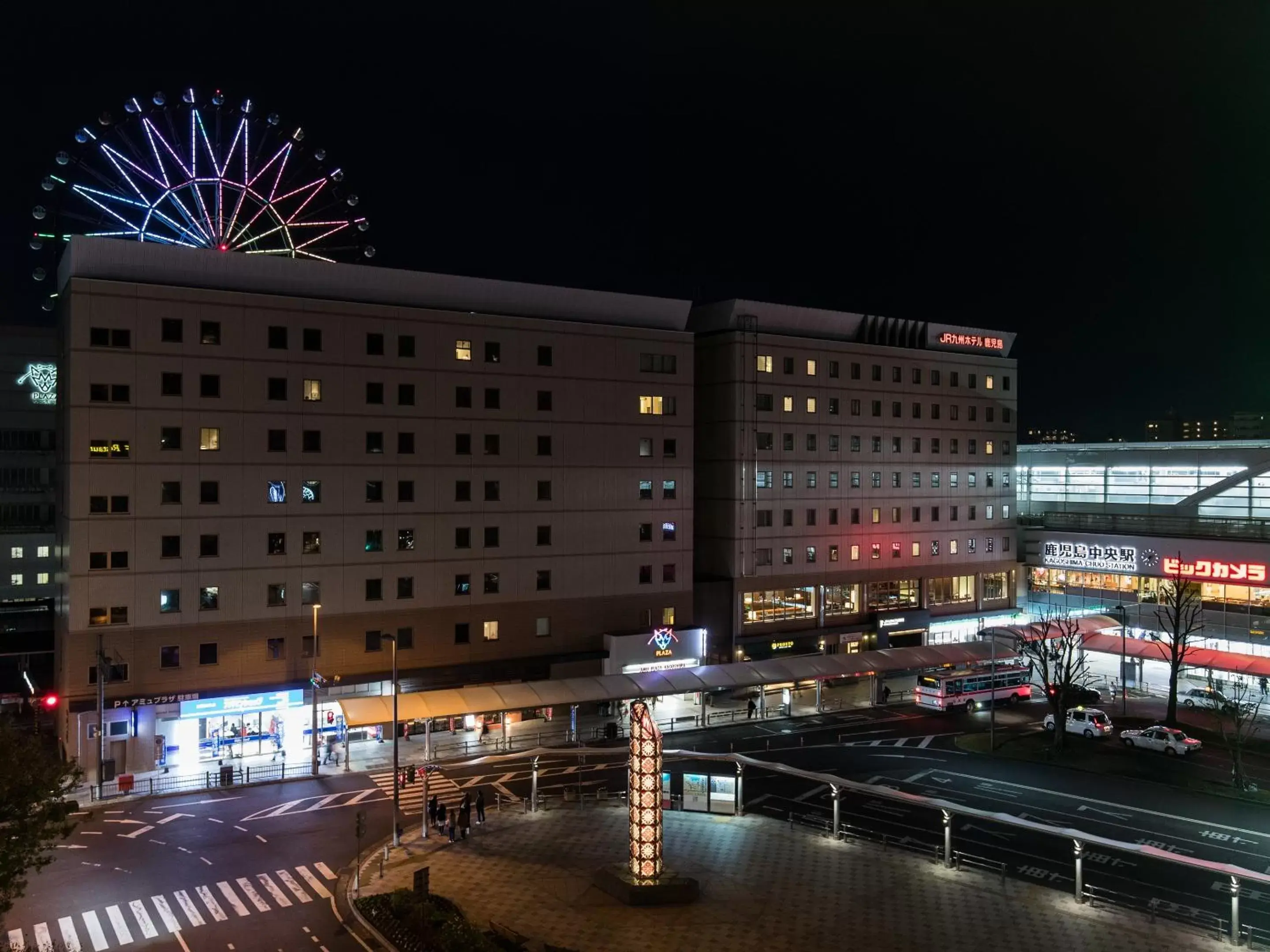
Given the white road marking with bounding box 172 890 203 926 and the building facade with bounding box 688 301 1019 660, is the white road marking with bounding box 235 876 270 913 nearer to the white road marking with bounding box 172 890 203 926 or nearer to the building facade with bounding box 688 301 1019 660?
the white road marking with bounding box 172 890 203 926

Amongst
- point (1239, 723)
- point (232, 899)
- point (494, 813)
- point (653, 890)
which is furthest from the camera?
point (1239, 723)

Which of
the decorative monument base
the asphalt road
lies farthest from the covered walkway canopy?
the decorative monument base

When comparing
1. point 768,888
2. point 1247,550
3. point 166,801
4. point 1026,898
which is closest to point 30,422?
point 166,801

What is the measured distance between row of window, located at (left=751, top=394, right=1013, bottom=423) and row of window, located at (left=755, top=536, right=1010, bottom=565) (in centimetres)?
873

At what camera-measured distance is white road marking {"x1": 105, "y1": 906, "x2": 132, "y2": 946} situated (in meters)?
24.2

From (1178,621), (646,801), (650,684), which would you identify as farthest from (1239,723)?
(646,801)

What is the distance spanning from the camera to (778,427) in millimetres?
59719

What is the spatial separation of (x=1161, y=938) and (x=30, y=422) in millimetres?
84245

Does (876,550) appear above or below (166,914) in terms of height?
above

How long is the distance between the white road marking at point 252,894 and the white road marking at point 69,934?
424 cm

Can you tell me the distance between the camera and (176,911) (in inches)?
1023

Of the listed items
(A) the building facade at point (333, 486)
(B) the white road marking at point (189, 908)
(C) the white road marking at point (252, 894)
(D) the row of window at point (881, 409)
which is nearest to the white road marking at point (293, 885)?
(C) the white road marking at point (252, 894)

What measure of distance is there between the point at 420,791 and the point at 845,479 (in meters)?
35.7

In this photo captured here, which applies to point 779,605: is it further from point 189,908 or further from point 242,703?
point 189,908
